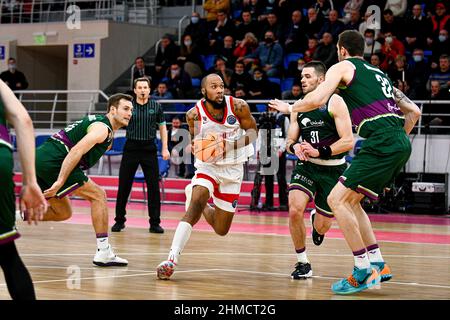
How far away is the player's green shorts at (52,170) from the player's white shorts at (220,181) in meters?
1.11

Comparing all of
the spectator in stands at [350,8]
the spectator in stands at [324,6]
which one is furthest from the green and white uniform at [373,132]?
the spectator in stands at [324,6]

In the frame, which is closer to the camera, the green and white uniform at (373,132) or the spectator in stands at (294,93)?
the green and white uniform at (373,132)

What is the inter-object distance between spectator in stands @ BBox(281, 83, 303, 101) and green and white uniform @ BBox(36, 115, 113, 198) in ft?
28.7

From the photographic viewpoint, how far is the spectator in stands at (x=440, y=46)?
17.6m

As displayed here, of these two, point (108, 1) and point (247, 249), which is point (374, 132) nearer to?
point (247, 249)

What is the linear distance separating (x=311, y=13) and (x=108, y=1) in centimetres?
692

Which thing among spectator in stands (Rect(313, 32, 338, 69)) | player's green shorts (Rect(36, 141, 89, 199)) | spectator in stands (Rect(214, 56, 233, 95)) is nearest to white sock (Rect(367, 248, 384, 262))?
player's green shorts (Rect(36, 141, 89, 199))

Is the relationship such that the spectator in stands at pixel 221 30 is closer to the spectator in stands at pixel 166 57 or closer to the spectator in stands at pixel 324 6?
the spectator in stands at pixel 166 57

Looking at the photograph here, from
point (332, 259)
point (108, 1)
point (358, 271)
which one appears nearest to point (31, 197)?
point (358, 271)

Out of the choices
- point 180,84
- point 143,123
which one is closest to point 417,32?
point 180,84

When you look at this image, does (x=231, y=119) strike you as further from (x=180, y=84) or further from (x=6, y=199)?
(x=180, y=84)
